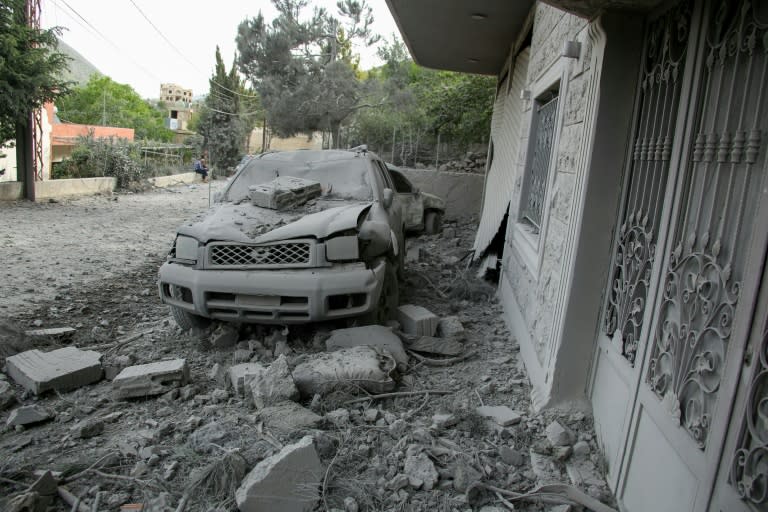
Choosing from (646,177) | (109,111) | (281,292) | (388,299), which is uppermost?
(109,111)

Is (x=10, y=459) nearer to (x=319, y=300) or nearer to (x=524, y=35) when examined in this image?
(x=319, y=300)

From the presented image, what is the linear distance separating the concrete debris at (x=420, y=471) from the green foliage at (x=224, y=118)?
34132 millimetres

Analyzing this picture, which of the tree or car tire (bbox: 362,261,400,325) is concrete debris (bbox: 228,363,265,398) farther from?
the tree

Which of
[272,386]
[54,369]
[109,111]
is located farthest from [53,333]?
[109,111]

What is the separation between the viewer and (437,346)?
4.74 metres

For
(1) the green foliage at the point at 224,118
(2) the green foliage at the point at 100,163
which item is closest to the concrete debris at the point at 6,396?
(2) the green foliage at the point at 100,163

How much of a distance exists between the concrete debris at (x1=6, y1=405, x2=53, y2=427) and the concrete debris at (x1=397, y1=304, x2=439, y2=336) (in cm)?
295

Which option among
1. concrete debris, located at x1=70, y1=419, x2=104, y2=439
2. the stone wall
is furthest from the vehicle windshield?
concrete debris, located at x1=70, y1=419, x2=104, y2=439

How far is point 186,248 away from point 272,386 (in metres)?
1.74

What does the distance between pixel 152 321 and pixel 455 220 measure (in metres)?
8.77

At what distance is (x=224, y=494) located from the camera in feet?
8.73

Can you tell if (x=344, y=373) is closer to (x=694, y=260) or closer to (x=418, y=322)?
(x=418, y=322)

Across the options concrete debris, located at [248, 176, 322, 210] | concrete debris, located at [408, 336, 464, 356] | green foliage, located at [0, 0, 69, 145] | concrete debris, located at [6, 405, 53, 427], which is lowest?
concrete debris, located at [6, 405, 53, 427]

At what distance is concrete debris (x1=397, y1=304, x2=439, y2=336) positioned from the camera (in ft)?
16.5
